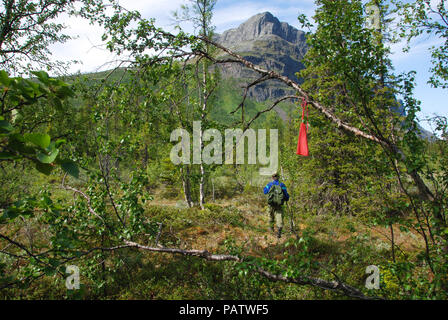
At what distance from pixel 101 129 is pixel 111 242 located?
129 inches

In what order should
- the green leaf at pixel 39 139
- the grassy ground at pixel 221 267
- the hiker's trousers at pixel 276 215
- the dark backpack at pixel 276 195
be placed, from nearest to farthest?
the green leaf at pixel 39 139 → the grassy ground at pixel 221 267 → the dark backpack at pixel 276 195 → the hiker's trousers at pixel 276 215

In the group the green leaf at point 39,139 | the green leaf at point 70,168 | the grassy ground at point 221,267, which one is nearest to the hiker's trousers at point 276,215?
the grassy ground at point 221,267

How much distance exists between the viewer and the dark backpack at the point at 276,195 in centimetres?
750

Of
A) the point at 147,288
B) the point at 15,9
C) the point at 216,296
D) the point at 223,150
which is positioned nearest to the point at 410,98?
the point at 223,150

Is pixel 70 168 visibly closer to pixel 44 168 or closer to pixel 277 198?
pixel 44 168

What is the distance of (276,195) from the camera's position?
757 centimetres

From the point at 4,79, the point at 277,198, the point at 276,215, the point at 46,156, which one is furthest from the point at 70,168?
the point at 276,215

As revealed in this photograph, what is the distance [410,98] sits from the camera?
2.73 meters

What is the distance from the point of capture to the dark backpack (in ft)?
24.6

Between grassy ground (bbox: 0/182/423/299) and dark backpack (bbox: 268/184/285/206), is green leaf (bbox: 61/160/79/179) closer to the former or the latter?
grassy ground (bbox: 0/182/423/299)

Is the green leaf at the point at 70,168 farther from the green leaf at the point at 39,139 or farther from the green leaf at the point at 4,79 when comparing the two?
the green leaf at the point at 4,79

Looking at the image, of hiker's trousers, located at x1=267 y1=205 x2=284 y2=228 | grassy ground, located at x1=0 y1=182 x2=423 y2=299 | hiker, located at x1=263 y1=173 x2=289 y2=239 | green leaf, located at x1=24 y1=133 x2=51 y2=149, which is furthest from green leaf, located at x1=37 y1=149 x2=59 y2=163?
hiker's trousers, located at x1=267 y1=205 x2=284 y2=228

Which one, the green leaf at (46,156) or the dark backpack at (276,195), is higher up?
the green leaf at (46,156)

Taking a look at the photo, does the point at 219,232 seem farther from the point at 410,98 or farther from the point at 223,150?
the point at 410,98
